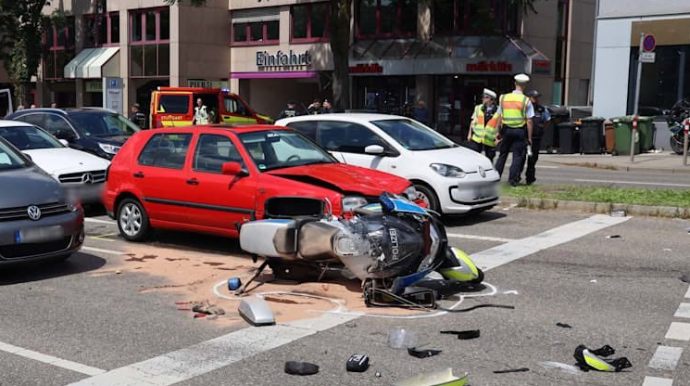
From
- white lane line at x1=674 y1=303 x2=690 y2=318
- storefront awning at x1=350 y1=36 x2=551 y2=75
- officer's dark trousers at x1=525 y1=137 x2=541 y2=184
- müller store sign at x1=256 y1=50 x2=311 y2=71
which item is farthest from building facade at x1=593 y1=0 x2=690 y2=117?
white lane line at x1=674 y1=303 x2=690 y2=318

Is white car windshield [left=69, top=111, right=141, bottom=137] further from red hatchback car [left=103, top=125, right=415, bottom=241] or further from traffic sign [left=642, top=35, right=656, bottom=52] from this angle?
traffic sign [left=642, top=35, right=656, bottom=52]

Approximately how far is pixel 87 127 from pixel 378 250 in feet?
32.5

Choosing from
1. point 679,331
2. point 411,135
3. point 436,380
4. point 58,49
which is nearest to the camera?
point 436,380

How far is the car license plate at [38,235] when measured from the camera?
7.86 metres

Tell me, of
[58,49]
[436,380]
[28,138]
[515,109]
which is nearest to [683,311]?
[436,380]

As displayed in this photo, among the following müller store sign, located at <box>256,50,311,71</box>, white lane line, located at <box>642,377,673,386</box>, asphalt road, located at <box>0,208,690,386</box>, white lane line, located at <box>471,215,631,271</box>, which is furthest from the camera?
müller store sign, located at <box>256,50,311,71</box>

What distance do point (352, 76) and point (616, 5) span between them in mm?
12258

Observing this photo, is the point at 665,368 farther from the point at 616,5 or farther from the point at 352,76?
the point at 352,76

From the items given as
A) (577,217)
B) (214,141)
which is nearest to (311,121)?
(214,141)

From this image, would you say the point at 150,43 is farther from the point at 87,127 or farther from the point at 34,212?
the point at 34,212

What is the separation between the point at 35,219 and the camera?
803 centimetres

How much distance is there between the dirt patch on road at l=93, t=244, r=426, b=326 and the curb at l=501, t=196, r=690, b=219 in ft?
18.3

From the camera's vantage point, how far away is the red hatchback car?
8.49 metres

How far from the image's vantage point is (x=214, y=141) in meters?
9.71
